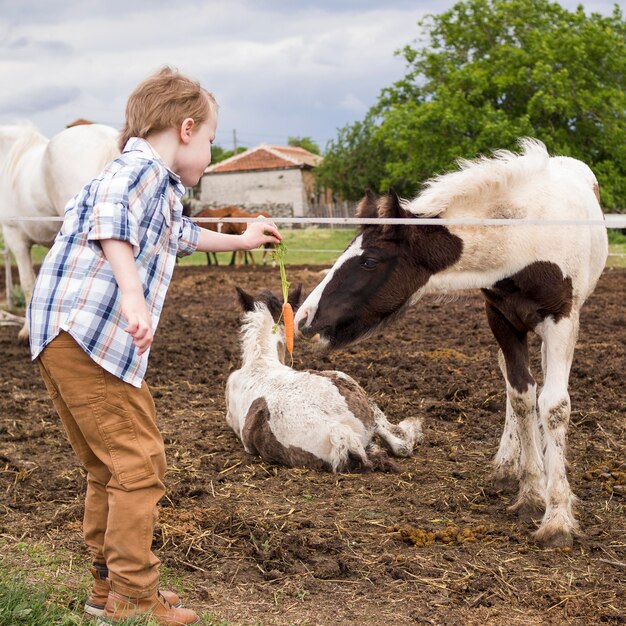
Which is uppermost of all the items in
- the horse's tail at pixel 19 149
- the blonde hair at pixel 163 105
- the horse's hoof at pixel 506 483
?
the horse's tail at pixel 19 149

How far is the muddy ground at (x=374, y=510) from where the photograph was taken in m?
3.61

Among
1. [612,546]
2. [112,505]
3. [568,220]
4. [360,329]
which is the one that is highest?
[568,220]

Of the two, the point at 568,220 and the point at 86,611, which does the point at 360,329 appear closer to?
the point at 568,220

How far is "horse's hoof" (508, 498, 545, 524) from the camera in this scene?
4.65m

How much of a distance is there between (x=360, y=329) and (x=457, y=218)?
818 millimetres

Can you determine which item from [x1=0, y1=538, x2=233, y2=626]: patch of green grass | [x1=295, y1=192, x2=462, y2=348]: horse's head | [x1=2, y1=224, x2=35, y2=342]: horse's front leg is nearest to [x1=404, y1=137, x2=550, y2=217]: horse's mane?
Answer: [x1=295, y1=192, x2=462, y2=348]: horse's head

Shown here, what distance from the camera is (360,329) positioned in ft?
14.9

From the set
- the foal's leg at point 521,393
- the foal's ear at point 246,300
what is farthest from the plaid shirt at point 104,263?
the foal's ear at point 246,300

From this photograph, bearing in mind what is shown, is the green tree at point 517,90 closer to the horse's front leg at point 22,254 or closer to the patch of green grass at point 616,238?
the patch of green grass at point 616,238

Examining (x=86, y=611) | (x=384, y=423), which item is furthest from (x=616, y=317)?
(x=86, y=611)

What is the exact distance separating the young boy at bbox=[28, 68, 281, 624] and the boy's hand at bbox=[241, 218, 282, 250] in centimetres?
44

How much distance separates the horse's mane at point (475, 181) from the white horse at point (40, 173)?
5199 mm

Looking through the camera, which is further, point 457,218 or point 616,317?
point 616,317

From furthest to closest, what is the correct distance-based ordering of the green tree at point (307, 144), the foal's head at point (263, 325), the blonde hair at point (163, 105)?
the green tree at point (307, 144), the foal's head at point (263, 325), the blonde hair at point (163, 105)
